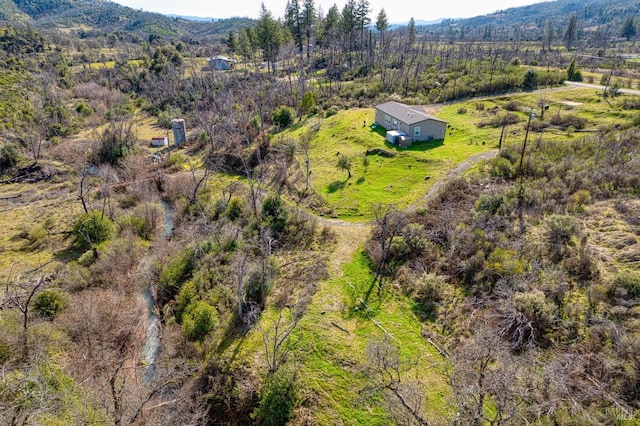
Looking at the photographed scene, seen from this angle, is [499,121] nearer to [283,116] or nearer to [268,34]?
[283,116]

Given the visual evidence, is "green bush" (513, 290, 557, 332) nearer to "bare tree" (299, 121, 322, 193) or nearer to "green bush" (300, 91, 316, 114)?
"bare tree" (299, 121, 322, 193)

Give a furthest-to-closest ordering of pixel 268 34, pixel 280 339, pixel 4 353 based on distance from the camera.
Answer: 1. pixel 268 34
2. pixel 280 339
3. pixel 4 353

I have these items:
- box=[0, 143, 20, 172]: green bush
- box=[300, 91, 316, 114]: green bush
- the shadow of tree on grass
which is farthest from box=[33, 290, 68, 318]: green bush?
box=[300, 91, 316, 114]: green bush

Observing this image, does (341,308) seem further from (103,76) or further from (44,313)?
(103,76)

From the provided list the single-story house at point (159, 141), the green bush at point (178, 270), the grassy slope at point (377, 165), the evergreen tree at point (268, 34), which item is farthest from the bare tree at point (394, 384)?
the evergreen tree at point (268, 34)

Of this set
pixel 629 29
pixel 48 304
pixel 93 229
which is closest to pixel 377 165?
pixel 93 229

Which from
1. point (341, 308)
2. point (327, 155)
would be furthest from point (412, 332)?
point (327, 155)

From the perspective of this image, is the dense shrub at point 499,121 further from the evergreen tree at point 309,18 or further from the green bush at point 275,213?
the evergreen tree at point 309,18
